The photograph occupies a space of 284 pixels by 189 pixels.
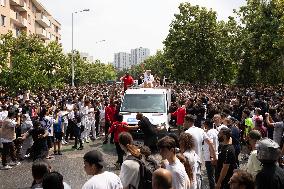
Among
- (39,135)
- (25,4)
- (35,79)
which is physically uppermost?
(25,4)

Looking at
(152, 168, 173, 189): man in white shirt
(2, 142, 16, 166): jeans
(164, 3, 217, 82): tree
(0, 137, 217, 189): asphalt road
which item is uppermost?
(164, 3, 217, 82): tree

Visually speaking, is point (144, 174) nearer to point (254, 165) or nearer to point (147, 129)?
point (254, 165)

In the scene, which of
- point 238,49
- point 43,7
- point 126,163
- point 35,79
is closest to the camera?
point 126,163

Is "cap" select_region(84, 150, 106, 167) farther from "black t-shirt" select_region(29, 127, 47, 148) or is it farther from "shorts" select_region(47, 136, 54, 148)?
"shorts" select_region(47, 136, 54, 148)

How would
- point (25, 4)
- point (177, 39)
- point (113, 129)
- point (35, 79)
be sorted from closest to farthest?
point (113, 129) → point (35, 79) → point (177, 39) → point (25, 4)

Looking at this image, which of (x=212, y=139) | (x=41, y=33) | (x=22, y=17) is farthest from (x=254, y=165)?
(x=41, y=33)

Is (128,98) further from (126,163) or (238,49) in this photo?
(238,49)

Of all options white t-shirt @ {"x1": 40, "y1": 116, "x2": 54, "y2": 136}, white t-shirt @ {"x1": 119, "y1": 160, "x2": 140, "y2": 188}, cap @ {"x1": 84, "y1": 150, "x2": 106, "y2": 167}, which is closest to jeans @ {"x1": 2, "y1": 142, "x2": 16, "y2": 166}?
white t-shirt @ {"x1": 40, "y1": 116, "x2": 54, "y2": 136}

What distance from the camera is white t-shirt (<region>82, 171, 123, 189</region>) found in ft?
15.9

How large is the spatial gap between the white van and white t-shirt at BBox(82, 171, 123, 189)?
10.8m

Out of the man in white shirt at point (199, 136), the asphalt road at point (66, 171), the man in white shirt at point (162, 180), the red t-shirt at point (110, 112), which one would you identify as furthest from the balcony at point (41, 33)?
the man in white shirt at point (162, 180)

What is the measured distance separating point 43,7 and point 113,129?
70.1 metres

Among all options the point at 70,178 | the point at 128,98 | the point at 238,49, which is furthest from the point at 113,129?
the point at 238,49

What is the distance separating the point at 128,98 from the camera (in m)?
17.2
